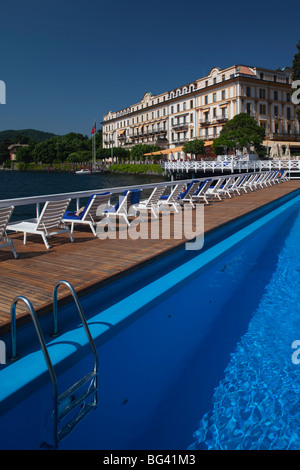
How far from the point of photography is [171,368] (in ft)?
11.3

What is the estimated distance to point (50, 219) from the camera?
5906mm

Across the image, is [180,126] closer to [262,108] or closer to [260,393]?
[262,108]

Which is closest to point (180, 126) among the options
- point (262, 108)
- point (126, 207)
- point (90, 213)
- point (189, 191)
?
point (262, 108)

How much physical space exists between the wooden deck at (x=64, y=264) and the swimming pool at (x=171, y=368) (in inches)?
5.8

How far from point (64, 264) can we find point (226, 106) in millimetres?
56125

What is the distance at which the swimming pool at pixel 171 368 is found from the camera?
8.59ft

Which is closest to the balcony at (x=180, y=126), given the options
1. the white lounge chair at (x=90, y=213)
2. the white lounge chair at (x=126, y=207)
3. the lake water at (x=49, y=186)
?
the lake water at (x=49, y=186)

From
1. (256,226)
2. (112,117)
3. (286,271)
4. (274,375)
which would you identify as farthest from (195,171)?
(112,117)

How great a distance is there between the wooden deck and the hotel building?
4344cm

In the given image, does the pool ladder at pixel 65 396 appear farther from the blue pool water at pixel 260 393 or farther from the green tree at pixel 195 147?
the green tree at pixel 195 147

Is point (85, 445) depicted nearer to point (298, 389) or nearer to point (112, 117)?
point (298, 389)

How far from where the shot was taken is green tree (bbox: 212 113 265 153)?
41906mm

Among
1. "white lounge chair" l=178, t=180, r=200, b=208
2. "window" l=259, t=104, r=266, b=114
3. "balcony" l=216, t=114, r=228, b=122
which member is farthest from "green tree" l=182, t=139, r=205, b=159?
"white lounge chair" l=178, t=180, r=200, b=208

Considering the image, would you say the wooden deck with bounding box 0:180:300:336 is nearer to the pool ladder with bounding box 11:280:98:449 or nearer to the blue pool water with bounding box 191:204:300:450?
the pool ladder with bounding box 11:280:98:449
